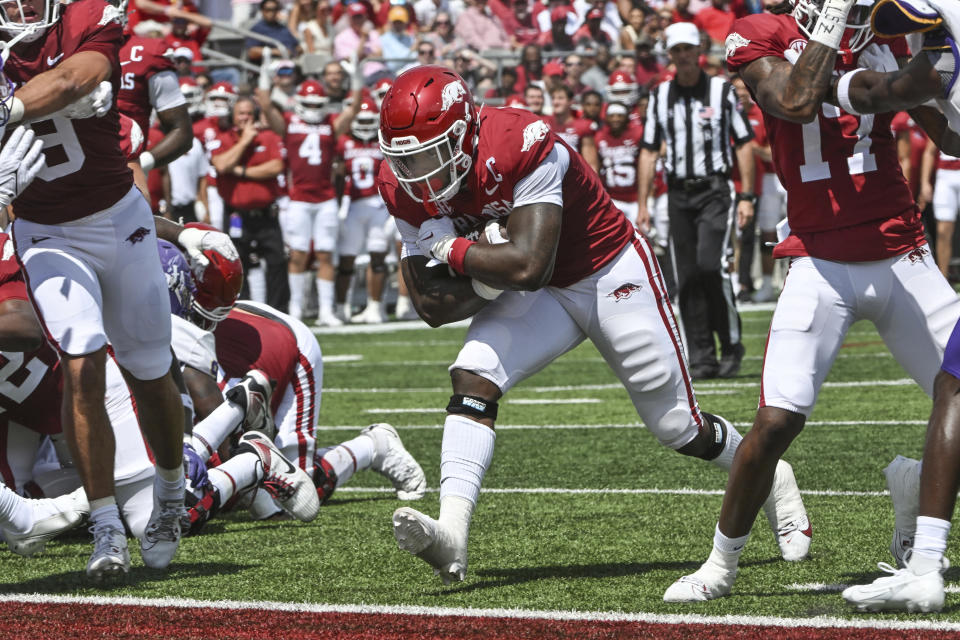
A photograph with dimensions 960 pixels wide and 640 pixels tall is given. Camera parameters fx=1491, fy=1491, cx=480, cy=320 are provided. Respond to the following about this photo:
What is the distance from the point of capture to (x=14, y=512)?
4.37 metres

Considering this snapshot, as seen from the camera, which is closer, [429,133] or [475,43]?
[429,133]

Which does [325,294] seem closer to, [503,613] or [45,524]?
[45,524]

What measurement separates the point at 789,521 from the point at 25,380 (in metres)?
2.44

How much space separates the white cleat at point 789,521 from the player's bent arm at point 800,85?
1102 millimetres

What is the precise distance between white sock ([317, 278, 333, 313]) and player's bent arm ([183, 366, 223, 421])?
8.62 meters

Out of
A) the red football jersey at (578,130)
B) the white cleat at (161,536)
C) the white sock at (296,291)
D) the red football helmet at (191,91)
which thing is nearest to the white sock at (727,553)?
the white cleat at (161,536)

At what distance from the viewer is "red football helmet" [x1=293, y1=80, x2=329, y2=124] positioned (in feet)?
46.1

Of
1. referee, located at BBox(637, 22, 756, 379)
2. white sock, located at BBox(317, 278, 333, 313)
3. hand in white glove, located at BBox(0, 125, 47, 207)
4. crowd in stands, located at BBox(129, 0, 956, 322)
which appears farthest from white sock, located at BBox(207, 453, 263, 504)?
crowd in stands, located at BBox(129, 0, 956, 322)

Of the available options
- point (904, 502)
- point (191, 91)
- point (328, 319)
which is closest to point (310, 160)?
point (191, 91)

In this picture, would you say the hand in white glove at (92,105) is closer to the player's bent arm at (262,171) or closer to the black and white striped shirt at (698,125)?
the black and white striped shirt at (698,125)

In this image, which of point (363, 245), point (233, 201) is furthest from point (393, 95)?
point (363, 245)

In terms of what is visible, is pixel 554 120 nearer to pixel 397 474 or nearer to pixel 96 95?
pixel 397 474

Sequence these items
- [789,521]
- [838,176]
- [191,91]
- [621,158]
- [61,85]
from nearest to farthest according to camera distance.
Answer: [838,176] → [61,85] → [789,521] → [191,91] → [621,158]

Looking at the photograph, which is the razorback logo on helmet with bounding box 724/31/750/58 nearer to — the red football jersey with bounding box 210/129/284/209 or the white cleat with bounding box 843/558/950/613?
the white cleat with bounding box 843/558/950/613
